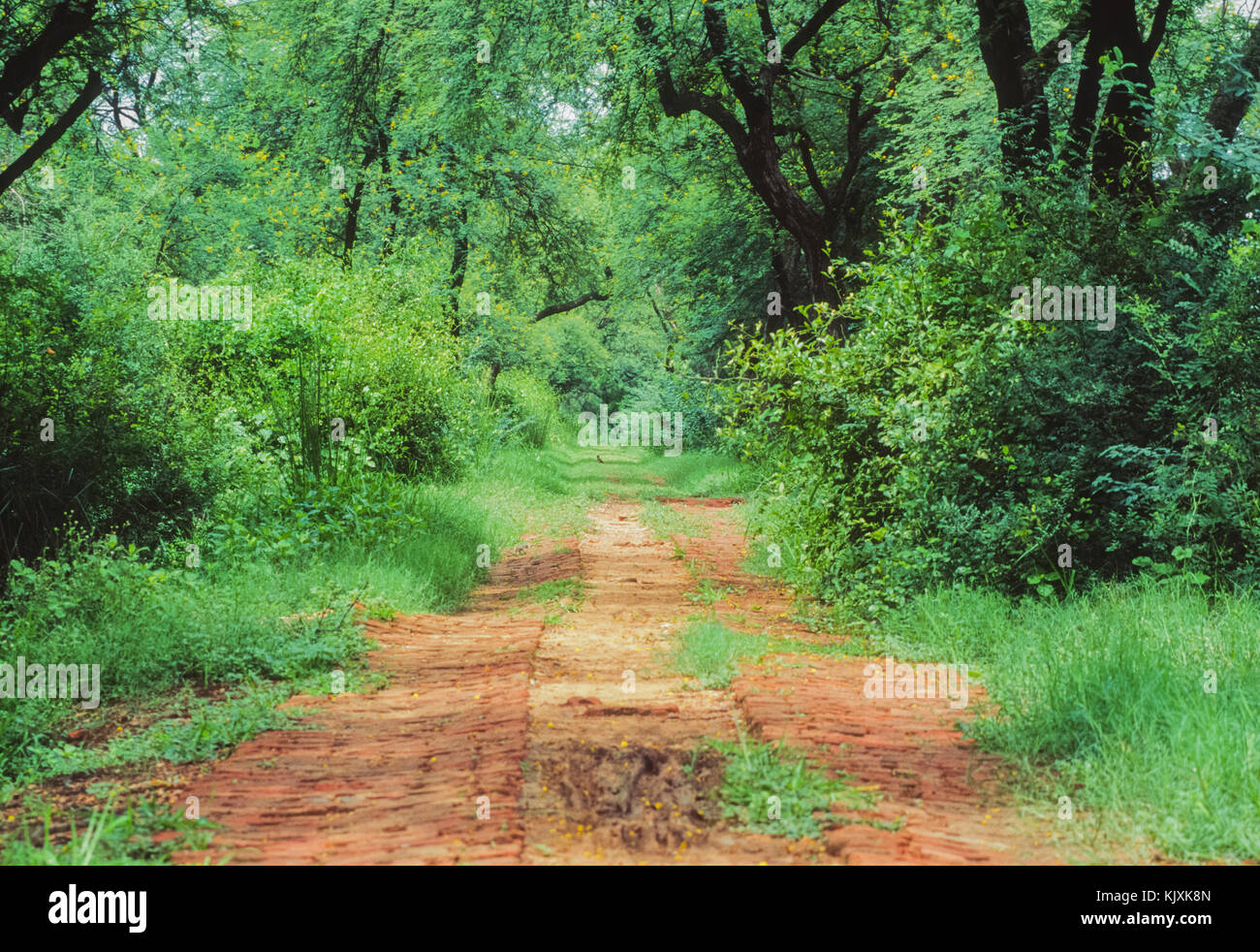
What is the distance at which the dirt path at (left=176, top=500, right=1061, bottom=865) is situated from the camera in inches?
152

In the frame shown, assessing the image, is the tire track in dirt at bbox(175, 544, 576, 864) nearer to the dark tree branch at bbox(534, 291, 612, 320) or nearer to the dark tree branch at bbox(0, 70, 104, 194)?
the dark tree branch at bbox(0, 70, 104, 194)

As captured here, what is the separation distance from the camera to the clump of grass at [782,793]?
4.10 metres

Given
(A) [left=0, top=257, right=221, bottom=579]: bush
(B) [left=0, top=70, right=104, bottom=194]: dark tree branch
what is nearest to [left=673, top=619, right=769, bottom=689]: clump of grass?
(A) [left=0, top=257, right=221, bottom=579]: bush

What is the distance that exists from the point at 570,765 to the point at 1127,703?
2.49 m

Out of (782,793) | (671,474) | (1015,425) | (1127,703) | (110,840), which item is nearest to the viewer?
(110,840)

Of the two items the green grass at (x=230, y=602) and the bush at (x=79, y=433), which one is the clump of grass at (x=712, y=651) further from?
the bush at (x=79, y=433)

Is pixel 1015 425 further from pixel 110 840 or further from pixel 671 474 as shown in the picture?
pixel 671 474

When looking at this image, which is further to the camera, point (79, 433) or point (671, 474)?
point (671, 474)

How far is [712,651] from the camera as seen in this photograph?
6.70m

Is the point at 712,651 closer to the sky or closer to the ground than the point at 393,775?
closer to the sky

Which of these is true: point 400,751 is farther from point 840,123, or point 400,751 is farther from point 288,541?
point 840,123

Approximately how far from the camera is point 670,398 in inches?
1465

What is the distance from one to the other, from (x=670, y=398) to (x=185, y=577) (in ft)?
100

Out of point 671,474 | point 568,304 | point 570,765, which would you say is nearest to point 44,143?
point 570,765
